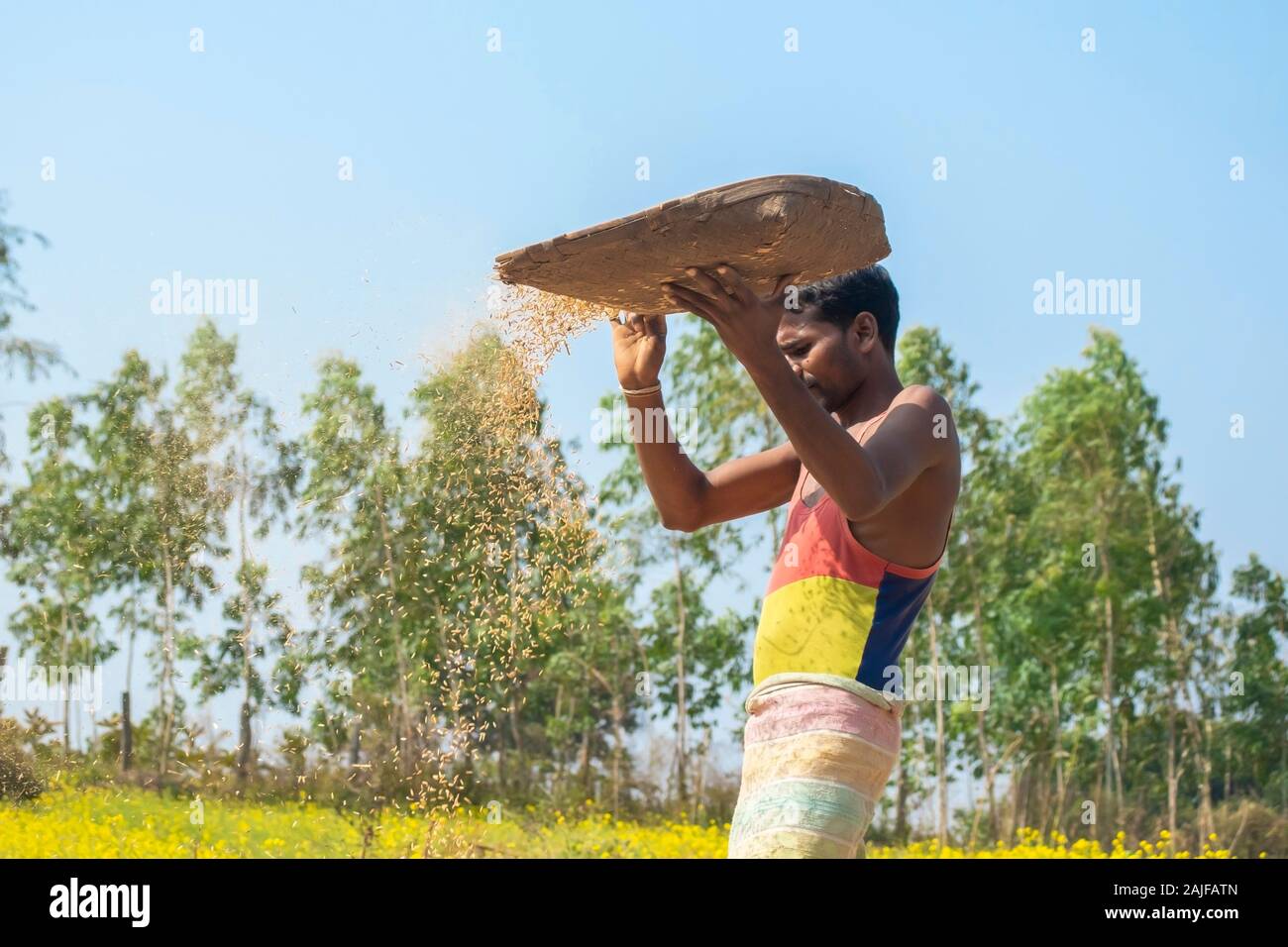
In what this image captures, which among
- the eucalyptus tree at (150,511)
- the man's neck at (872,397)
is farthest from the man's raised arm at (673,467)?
the eucalyptus tree at (150,511)

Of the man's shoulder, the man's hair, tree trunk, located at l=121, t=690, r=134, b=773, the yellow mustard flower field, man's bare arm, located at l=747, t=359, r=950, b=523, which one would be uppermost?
the man's hair

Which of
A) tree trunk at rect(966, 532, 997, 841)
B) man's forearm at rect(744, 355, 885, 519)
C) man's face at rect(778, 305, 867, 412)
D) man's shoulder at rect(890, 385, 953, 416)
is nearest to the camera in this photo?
man's forearm at rect(744, 355, 885, 519)

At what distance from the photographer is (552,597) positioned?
12.2ft

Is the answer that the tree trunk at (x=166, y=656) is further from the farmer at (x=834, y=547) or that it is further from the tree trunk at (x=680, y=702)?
the farmer at (x=834, y=547)

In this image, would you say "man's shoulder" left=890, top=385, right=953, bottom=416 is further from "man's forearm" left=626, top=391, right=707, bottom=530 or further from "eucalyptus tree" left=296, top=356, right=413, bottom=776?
"eucalyptus tree" left=296, top=356, right=413, bottom=776

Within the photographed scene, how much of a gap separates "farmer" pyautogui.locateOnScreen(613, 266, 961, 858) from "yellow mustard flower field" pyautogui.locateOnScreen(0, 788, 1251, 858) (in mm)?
3398

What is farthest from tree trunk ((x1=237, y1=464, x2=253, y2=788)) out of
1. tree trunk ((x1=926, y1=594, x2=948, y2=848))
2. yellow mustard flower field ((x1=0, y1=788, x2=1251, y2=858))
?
tree trunk ((x1=926, y1=594, x2=948, y2=848))

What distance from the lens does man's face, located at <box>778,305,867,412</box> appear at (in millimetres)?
2396

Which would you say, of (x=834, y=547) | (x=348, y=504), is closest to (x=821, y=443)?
(x=834, y=547)

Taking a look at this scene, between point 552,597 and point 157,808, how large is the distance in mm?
4594

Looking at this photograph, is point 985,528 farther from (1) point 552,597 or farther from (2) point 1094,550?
(1) point 552,597

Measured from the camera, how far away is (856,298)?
7.93 ft
